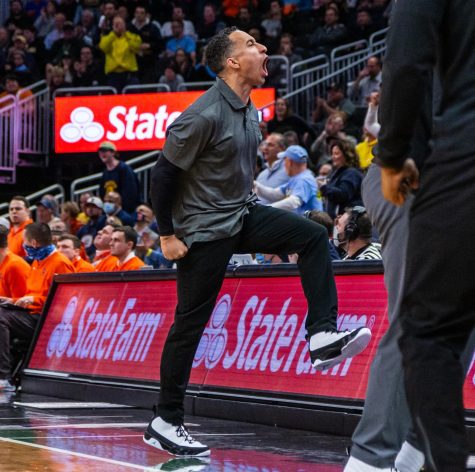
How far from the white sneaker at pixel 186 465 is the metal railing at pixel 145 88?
13.6 m

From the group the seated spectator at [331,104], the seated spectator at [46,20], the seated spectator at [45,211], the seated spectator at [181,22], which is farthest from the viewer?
the seated spectator at [46,20]

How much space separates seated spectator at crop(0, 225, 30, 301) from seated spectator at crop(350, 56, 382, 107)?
6420 millimetres

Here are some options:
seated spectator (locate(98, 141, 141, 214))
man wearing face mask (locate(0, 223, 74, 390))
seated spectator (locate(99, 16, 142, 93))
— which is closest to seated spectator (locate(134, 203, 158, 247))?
seated spectator (locate(98, 141, 141, 214))

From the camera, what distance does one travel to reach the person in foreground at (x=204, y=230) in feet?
18.5

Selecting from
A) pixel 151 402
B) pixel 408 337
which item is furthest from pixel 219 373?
pixel 408 337

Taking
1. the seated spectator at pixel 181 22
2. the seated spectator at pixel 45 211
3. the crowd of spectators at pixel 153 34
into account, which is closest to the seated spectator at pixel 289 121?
the crowd of spectators at pixel 153 34

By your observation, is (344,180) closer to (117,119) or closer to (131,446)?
(131,446)

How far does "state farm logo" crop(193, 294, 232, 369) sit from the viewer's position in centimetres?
802

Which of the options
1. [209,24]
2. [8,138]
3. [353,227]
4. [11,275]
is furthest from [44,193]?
[353,227]

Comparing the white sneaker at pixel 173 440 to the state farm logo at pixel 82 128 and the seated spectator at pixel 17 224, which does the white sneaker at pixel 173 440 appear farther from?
the state farm logo at pixel 82 128

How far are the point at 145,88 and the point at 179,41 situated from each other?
1.26 meters

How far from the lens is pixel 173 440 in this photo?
566cm

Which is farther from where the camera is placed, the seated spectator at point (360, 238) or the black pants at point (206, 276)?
the seated spectator at point (360, 238)

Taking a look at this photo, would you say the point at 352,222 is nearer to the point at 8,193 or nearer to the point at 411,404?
the point at 411,404
